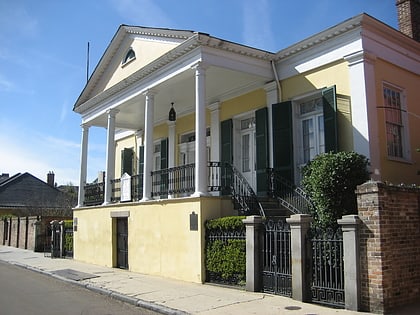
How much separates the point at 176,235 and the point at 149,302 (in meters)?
3.36

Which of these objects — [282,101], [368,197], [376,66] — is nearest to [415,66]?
[376,66]

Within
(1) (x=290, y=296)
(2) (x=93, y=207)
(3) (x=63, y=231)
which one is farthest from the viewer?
(3) (x=63, y=231)

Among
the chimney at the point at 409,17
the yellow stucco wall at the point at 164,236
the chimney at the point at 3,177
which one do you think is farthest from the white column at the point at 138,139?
the chimney at the point at 3,177

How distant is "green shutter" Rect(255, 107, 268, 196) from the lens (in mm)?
13798

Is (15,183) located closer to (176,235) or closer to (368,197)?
(176,235)

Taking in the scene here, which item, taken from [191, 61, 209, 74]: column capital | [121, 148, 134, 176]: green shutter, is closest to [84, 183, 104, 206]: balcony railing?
[121, 148, 134, 176]: green shutter

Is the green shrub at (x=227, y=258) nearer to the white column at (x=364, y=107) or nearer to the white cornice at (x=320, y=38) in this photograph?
the white column at (x=364, y=107)

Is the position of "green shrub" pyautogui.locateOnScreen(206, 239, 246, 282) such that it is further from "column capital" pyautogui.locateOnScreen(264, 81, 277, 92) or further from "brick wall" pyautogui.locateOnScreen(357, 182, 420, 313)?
"column capital" pyautogui.locateOnScreen(264, 81, 277, 92)

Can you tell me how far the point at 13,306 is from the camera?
890 cm

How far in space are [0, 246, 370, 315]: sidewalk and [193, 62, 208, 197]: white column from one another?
245cm

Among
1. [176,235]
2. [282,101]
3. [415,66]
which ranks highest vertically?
[415,66]

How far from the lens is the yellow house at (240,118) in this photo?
11.7 meters

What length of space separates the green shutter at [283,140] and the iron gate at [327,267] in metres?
4.60

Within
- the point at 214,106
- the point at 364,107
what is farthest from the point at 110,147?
the point at 364,107
